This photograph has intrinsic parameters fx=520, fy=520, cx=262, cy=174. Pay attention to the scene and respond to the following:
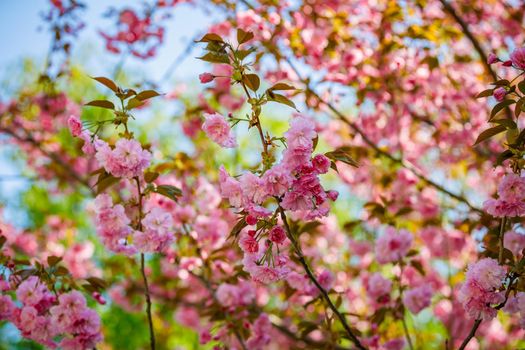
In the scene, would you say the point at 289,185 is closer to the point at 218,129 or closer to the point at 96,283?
the point at 218,129

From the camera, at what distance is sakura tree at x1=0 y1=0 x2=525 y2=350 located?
1.60 m

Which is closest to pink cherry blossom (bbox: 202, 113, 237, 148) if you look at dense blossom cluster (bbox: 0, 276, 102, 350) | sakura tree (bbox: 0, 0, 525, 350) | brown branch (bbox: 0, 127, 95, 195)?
sakura tree (bbox: 0, 0, 525, 350)

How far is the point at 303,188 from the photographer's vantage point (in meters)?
1.48

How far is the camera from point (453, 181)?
479cm

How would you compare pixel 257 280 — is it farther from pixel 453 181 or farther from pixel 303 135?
pixel 453 181

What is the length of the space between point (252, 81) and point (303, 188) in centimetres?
38

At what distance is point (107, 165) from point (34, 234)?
5304 millimetres

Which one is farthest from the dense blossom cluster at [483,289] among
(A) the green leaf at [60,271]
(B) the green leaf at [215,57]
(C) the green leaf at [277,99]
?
(A) the green leaf at [60,271]

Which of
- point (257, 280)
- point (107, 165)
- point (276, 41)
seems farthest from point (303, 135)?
point (276, 41)

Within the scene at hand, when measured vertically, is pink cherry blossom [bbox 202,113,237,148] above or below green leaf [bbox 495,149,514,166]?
above

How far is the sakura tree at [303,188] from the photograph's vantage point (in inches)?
62.8

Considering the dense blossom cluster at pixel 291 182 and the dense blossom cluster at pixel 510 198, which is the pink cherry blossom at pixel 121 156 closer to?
the dense blossom cluster at pixel 291 182

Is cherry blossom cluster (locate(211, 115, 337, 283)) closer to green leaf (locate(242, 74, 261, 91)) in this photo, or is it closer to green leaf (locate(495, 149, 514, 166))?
green leaf (locate(242, 74, 261, 91))

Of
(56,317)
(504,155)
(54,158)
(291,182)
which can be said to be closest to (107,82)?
(291,182)
